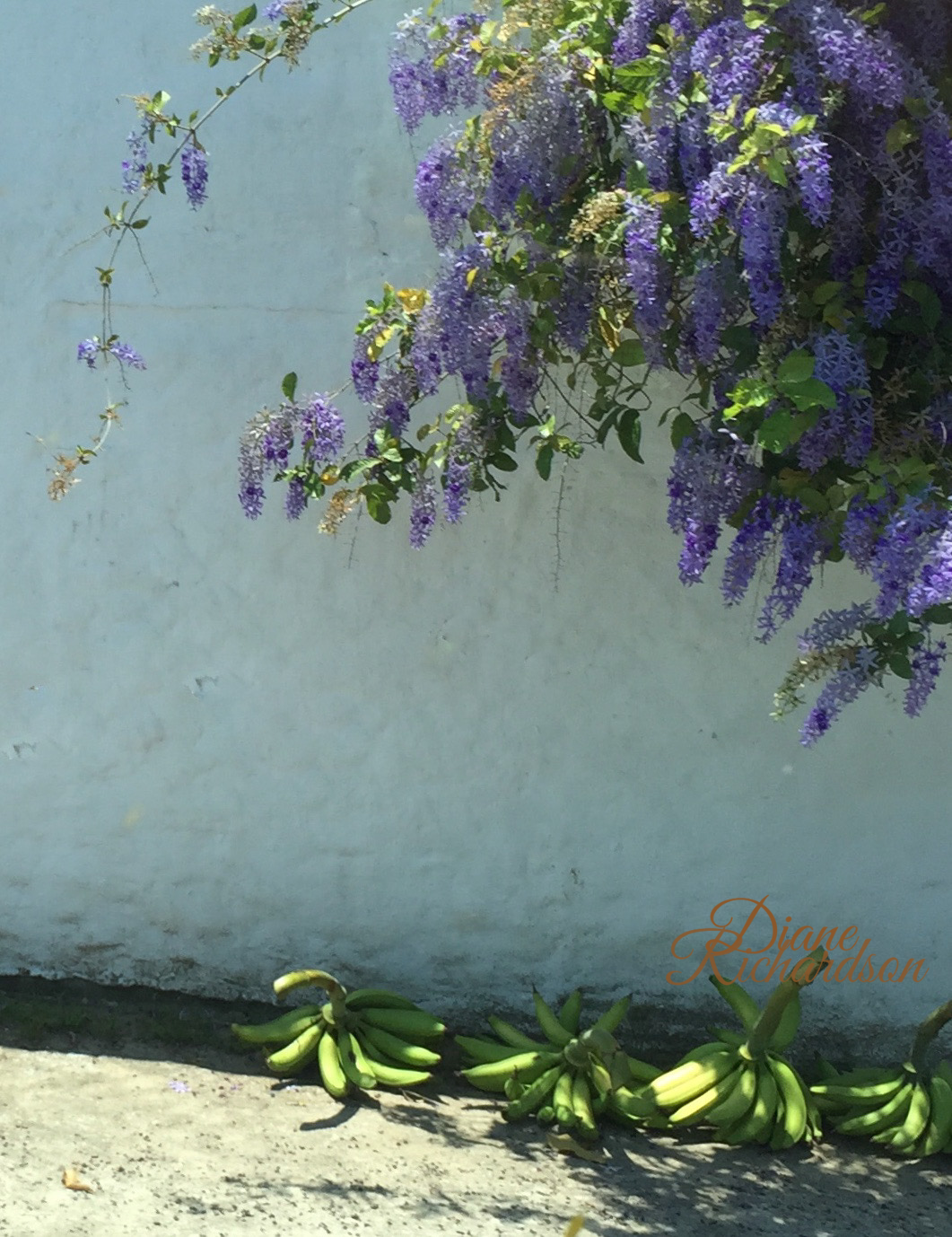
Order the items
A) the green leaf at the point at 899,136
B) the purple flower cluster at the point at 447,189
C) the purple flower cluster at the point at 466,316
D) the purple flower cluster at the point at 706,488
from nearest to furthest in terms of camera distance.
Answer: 1. the green leaf at the point at 899,136
2. the purple flower cluster at the point at 706,488
3. the purple flower cluster at the point at 466,316
4. the purple flower cluster at the point at 447,189

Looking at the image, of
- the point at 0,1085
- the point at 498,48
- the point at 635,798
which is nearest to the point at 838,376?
the point at 498,48

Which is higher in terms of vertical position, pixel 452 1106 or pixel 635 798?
pixel 635 798

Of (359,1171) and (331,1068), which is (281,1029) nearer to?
(331,1068)

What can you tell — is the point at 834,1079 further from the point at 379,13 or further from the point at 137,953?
the point at 379,13

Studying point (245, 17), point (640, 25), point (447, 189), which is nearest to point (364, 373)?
point (447, 189)

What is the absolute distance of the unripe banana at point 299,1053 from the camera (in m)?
3.88

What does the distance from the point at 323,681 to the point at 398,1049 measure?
3.51 feet

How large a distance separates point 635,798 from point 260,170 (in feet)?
7.03

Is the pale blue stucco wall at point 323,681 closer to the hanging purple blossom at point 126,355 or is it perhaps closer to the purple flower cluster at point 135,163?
the hanging purple blossom at point 126,355

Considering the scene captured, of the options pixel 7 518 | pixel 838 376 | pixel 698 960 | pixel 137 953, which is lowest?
pixel 137 953

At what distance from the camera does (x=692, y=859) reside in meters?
4.23

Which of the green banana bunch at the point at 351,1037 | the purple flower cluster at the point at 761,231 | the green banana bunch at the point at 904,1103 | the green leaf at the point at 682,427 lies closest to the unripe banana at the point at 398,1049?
the green banana bunch at the point at 351,1037

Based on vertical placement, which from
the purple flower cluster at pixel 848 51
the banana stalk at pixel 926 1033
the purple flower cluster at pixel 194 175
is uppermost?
the purple flower cluster at pixel 848 51

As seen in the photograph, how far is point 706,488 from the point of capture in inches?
130
